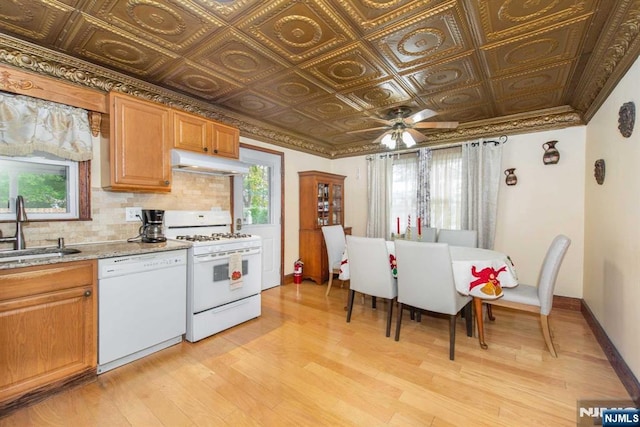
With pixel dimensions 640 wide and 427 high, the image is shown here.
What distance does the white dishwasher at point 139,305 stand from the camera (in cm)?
200

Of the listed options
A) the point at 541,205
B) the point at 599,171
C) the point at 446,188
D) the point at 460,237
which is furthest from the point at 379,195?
the point at 599,171

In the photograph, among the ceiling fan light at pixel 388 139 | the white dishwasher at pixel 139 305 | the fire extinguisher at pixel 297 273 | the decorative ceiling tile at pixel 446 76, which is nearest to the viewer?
the white dishwasher at pixel 139 305

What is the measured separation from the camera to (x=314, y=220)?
14.7 ft

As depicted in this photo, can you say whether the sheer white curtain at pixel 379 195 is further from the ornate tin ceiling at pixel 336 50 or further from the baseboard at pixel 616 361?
the baseboard at pixel 616 361

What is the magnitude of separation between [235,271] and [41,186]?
1689 mm

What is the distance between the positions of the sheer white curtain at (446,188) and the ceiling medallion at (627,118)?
2.02 meters

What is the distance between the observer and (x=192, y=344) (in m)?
2.47

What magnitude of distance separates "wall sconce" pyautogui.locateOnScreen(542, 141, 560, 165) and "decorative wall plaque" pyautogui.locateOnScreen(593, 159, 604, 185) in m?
0.67

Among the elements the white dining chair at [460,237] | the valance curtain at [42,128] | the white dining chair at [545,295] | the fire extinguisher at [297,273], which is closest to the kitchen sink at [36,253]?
the valance curtain at [42,128]

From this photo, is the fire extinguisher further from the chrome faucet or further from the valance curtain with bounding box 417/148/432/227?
the chrome faucet

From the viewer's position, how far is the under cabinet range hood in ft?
8.73

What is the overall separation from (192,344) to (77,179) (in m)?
1.73

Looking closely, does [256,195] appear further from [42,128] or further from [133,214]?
[42,128]

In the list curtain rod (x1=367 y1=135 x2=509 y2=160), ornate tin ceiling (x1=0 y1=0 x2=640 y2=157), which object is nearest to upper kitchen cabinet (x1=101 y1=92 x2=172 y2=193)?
ornate tin ceiling (x1=0 y1=0 x2=640 y2=157)
